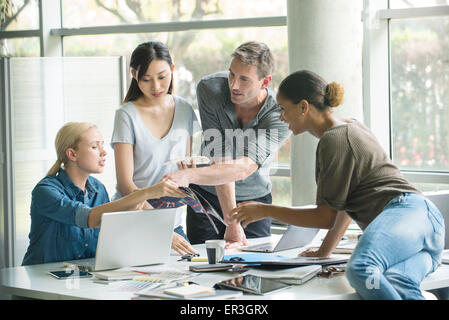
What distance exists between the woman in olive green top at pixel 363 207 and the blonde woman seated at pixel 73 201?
1.77 feet

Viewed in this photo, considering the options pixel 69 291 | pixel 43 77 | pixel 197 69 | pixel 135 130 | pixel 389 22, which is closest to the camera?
pixel 69 291

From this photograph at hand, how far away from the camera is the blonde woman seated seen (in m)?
2.86

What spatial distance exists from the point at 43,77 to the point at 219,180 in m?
2.50

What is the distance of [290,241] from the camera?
3176 mm

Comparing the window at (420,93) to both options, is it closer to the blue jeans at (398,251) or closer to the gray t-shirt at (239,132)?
the gray t-shirt at (239,132)

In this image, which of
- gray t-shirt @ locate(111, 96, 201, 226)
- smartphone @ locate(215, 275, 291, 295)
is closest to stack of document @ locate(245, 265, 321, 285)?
smartphone @ locate(215, 275, 291, 295)

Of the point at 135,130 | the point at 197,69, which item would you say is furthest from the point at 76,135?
the point at 197,69

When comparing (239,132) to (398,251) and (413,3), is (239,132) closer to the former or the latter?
(398,251)

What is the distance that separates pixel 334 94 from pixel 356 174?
0.37 metres

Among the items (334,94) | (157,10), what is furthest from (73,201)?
(157,10)

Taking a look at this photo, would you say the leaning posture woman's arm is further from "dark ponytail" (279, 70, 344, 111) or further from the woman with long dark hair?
the woman with long dark hair
